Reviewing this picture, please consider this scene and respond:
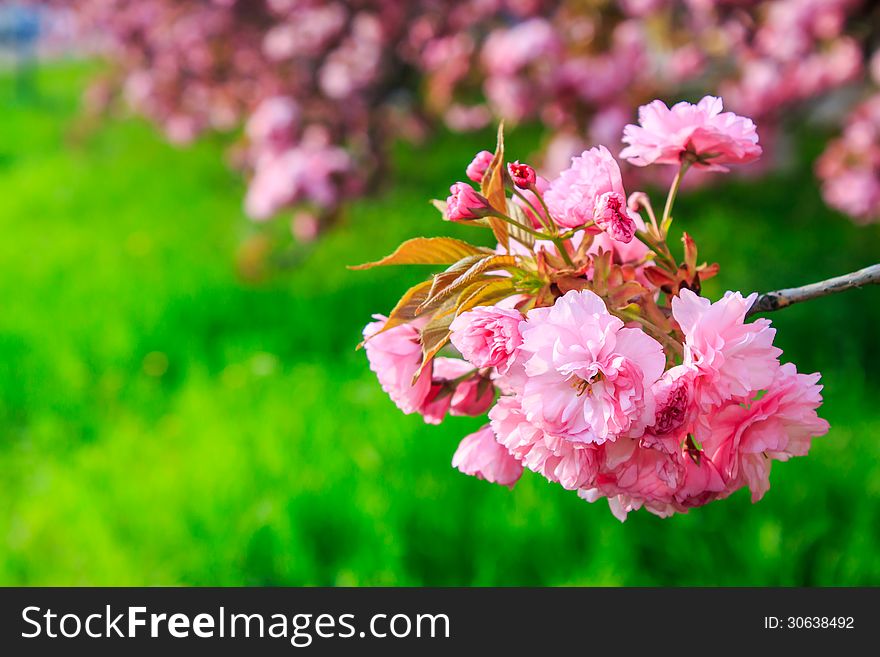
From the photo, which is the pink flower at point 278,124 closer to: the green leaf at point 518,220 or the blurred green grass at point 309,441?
the blurred green grass at point 309,441

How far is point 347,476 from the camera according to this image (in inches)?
82.9

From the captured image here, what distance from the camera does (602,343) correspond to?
2.01 ft

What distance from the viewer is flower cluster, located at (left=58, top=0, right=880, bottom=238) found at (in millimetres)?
2770

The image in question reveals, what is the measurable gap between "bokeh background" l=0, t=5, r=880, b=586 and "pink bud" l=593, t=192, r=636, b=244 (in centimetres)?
118

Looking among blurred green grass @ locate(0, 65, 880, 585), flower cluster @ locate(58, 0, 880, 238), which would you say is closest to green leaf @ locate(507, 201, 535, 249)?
blurred green grass @ locate(0, 65, 880, 585)

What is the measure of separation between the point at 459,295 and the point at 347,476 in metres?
1.50

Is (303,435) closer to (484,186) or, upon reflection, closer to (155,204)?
(484,186)

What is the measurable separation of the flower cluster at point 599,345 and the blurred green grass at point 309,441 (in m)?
1.08

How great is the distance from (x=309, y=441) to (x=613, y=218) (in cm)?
175

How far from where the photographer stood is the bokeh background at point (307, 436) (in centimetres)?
184

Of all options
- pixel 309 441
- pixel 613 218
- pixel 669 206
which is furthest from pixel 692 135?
pixel 309 441

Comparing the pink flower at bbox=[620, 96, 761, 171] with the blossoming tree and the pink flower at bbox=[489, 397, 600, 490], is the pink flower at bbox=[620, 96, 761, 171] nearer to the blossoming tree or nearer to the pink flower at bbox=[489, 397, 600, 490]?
the blossoming tree

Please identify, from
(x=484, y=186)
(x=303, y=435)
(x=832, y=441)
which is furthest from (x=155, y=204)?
(x=484, y=186)
